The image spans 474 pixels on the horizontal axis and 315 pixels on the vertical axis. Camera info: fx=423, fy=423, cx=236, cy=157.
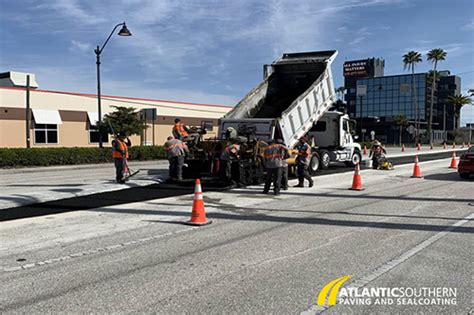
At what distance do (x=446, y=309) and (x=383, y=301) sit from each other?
560 mm

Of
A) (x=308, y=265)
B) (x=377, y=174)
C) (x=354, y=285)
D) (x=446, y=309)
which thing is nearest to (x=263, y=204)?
(x=308, y=265)

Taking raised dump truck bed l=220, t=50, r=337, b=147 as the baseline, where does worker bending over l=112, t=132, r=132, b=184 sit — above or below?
below

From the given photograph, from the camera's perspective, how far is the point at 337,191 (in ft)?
39.9

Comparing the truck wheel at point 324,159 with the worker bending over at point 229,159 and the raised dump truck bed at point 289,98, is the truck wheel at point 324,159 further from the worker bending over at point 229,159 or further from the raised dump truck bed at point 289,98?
the worker bending over at point 229,159

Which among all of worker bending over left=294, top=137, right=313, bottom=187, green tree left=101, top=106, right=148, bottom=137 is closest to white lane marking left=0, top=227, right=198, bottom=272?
worker bending over left=294, top=137, right=313, bottom=187

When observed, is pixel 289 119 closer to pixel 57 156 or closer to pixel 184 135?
pixel 184 135

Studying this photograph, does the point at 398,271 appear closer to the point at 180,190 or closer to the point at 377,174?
the point at 180,190

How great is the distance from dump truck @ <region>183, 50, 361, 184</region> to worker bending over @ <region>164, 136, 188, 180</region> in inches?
25.6

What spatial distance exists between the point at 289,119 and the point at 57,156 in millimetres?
15121

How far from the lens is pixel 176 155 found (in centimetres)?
1309

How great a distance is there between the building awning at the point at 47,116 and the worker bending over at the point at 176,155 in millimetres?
19732

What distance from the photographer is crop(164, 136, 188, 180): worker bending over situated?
1302 cm

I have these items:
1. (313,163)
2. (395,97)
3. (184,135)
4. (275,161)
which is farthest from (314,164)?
(395,97)

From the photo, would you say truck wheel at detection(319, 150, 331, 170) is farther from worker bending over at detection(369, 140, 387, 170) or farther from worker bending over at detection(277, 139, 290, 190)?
worker bending over at detection(277, 139, 290, 190)
